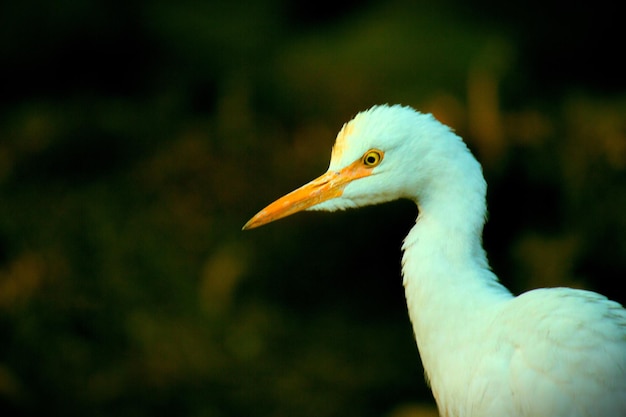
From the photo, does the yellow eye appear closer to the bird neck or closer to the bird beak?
the bird beak

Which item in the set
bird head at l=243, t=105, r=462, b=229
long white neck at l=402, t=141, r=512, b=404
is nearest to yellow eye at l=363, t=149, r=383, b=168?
bird head at l=243, t=105, r=462, b=229

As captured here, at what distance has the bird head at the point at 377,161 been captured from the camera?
1659 mm

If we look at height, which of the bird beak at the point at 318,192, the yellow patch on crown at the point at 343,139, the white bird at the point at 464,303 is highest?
the yellow patch on crown at the point at 343,139

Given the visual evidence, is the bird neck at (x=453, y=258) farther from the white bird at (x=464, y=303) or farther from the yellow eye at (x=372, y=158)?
the yellow eye at (x=372, y=158)

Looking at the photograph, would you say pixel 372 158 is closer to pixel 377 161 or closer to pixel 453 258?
pixel 377 161

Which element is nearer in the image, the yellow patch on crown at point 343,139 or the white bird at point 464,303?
the white bird at point 464,303

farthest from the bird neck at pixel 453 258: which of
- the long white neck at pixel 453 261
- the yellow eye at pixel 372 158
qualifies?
the yellow eye at pixel 372 158

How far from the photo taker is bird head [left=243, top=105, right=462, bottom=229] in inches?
65.3

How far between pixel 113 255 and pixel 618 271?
2.53 meters

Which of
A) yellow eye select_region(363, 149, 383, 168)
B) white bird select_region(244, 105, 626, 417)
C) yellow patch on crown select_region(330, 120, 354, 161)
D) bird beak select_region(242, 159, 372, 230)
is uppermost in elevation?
yellow patch on crown select_region(330, 120, 354, 161)

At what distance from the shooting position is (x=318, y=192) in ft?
5.72

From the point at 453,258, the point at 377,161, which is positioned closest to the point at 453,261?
the point at 453,258

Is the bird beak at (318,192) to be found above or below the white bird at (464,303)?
above

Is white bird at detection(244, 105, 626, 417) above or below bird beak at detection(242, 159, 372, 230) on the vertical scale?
below
